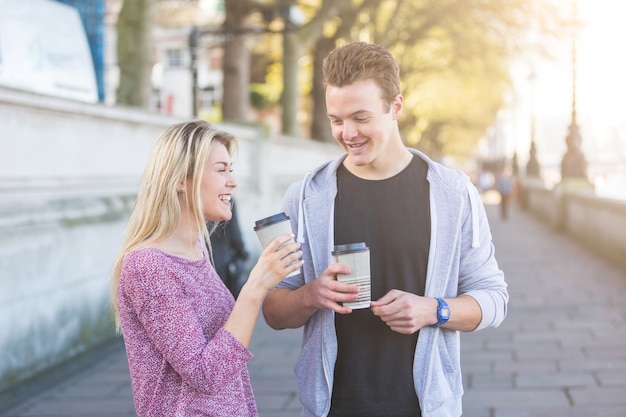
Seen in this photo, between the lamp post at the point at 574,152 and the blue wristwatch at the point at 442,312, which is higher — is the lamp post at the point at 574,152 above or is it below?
above

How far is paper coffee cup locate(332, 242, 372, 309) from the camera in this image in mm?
2471

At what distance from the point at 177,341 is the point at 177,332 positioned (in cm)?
2

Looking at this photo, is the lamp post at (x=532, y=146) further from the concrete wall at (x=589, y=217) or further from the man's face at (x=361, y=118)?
the man's face at (x=361, y=118)

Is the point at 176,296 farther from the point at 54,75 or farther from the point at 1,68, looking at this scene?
the point at 54,75

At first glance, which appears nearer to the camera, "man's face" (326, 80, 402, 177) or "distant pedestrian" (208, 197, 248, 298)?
"man's face" (326, 80, 402, 177)

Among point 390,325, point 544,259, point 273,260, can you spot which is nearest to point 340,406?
point 390,325

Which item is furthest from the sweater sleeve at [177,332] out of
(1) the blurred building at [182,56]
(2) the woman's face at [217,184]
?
(1) the blurred building at [182,56]

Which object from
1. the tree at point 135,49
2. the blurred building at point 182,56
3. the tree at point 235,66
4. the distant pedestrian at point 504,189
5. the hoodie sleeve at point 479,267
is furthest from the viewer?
the distant pedestrian at point 504,189

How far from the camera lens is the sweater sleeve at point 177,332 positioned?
96.4 inches

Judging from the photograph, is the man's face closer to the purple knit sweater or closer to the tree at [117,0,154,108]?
the purple knit sweater

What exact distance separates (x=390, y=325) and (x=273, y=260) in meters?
0.41

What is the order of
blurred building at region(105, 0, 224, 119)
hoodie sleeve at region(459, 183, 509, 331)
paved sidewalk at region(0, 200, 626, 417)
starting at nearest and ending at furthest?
1. hoodie sleeve at region(459, 183, 509, 331)
2. paved sidewalk at region(0, 200, 626, 417)
3. blurred building at region(105, 0, 224, 119)

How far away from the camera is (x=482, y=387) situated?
6.38 m

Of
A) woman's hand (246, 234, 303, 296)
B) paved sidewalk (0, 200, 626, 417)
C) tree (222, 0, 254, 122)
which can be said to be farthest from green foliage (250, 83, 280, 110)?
woman's hand (246, 234, 303, 296)
